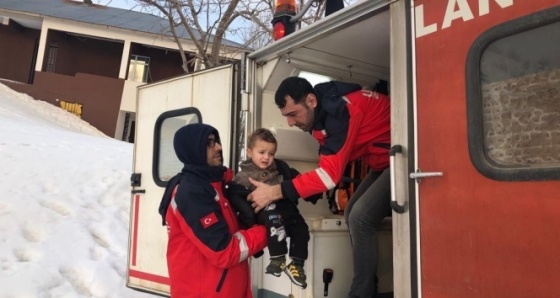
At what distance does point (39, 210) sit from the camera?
7.21m

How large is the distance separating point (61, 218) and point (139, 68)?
645 inches

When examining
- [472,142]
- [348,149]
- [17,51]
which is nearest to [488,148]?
[472,142]

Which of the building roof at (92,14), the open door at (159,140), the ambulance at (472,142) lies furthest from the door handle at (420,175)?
the building roof at (92,14)

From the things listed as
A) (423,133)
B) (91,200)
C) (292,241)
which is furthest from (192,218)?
(91,200)

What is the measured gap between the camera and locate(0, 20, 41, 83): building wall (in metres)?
21.9

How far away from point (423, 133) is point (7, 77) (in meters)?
24.1

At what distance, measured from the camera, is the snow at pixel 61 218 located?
5.23 m

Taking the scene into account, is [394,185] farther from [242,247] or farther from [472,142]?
[242,247]

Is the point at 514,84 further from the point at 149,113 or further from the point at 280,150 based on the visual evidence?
the point at 149,113

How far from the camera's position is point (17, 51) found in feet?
72.9

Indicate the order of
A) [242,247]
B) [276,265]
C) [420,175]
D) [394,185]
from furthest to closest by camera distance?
1. [276,265]
2. [242,247]
3. [394,185]
4. [420,175]

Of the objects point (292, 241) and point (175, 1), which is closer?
point (292, 241)

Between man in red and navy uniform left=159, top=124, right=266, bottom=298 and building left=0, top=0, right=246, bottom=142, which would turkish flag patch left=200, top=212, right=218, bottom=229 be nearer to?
man in red and navy uniform left=159, top=124, right=266, bottom=298

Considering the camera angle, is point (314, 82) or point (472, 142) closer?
point (472, 142)
